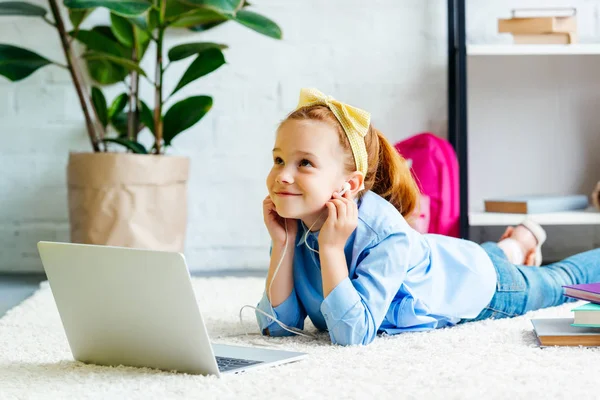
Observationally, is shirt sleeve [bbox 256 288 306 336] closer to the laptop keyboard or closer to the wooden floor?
the laptop keyboard

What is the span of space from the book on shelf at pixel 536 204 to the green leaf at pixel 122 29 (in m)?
1.25

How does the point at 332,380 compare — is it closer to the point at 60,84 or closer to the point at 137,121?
the point at 137,121

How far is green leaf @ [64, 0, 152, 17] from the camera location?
83.4 inches

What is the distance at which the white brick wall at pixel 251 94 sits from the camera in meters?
2.85

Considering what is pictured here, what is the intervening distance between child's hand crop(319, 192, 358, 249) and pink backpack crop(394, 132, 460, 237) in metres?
1.15

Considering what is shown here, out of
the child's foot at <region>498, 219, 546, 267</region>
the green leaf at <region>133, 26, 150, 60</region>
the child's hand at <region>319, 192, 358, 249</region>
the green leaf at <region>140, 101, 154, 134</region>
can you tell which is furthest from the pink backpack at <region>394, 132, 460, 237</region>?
the child's hand at <region>319, 192, 358, 249</region>

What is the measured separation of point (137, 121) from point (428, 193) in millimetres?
942

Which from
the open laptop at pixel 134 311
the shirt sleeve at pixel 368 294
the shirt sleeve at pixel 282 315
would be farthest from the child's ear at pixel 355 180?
the open laptop at pixel 134 311

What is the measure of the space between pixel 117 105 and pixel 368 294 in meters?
1.51

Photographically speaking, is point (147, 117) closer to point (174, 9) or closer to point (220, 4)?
point (174, 9)

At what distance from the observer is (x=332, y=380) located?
1192 mm

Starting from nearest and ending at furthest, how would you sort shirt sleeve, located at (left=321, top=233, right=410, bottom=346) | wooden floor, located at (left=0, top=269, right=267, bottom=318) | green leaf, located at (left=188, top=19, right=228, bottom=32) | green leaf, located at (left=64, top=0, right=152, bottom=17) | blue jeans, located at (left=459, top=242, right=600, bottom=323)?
shirt sleeve, located at (left=321, top=233, right=410, bottom=346) → blue jeans, located at (left=459, top=242, right=600, bottom=323) → green leaf, located at (left=64, top=0, right=152, bottom=17) → wooden floor, located at (left=0, top=269, right=267, bottom=318) → green leaf, located at (left=188, top=19, right=228, bottom=32)

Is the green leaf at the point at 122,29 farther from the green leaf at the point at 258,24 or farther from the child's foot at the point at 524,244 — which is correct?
the child's foot at the point at 524,244

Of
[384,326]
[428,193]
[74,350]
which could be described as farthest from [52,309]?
[428,193]
